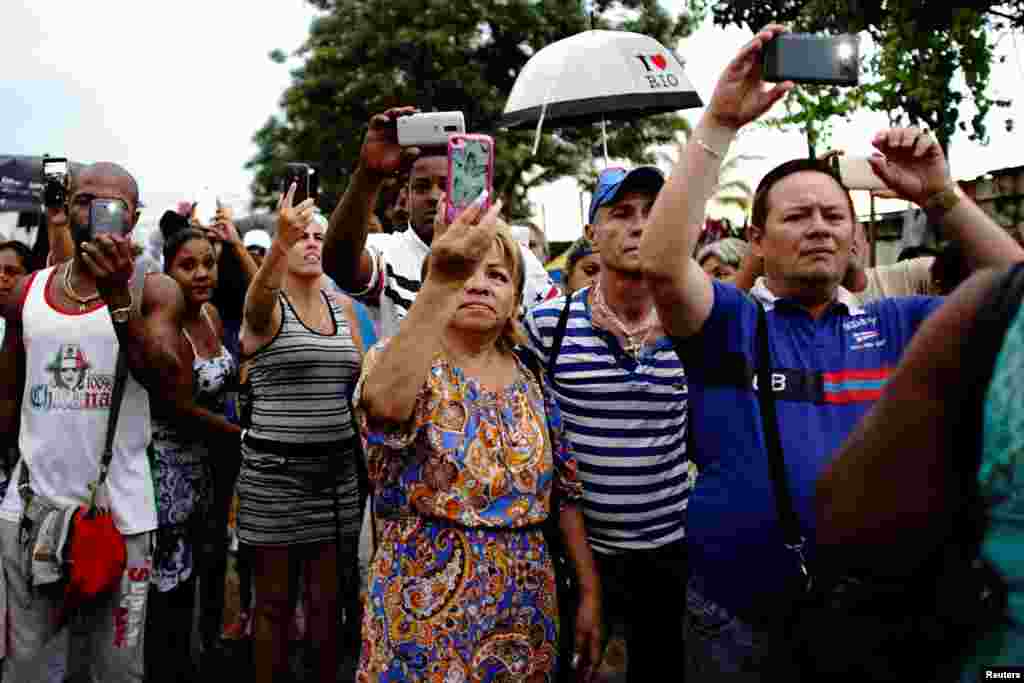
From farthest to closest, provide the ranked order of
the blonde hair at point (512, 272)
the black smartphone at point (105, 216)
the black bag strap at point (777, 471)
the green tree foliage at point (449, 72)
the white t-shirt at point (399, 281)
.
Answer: the green tree foliage at point (449, 72)
the white t-shirt at point (399, 281)
the black smartphone at point (105, 216)
the blonde hair at point (512, 272)
the black bag strap at point (777, 471)

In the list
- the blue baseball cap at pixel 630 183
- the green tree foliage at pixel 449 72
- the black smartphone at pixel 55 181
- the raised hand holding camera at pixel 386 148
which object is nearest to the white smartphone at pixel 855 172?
the blue baseball cap at pixel 630 183

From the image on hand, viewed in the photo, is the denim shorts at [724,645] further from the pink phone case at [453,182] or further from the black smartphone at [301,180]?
the black smartphone at [301,180]

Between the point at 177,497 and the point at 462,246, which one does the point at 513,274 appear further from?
the point at 177,497

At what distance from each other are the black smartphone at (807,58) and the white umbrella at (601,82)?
3.30 meters

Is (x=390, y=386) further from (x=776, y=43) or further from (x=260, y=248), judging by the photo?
(x=260, y=248)

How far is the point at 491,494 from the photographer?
2.69 m

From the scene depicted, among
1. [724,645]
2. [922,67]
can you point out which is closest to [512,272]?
[724,645]

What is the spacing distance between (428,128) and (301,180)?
47.6 inches

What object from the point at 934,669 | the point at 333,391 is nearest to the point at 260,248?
the point at 333,391

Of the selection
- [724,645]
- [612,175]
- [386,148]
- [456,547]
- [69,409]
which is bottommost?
[724,645]

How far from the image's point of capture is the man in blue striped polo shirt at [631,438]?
3.14 meters

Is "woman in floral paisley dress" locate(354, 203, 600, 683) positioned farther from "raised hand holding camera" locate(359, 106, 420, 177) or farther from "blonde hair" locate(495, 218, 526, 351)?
"raised hand holding camera" locate(359, 106, 420, 177)

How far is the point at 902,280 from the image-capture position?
4.68m

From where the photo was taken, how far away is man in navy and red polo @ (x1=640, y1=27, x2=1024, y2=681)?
7.86ft
